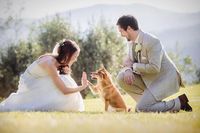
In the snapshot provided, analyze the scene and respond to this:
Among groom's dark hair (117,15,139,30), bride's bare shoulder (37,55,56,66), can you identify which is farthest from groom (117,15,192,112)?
bride's bare shoulder (37,55,56,66)

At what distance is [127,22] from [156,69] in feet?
1.70

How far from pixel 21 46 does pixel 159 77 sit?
10385mm

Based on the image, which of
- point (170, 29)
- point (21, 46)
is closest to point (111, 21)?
point (21, 46)

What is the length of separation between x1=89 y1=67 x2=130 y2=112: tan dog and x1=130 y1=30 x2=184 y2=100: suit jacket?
13.3 inches

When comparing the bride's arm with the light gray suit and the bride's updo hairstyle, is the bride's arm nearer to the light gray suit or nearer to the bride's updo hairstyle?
the bride's updo hairstyle

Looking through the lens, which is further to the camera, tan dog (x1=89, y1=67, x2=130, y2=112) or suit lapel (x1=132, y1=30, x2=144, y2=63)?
tan dog (x1=89, y1=67, x2=130, y2=112)

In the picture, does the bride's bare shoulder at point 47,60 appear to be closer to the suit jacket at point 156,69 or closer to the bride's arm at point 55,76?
the bride's arm at point 55,76

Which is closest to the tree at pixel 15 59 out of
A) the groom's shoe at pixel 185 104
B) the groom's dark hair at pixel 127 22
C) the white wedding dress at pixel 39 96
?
the white wedding dress at pixel 39 96

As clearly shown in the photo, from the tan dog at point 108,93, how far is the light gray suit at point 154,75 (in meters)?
0.20

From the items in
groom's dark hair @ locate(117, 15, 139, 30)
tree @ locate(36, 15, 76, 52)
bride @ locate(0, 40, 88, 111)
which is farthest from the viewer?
tree @ locate(36, 15, 76, 52)

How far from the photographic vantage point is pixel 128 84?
5.31 meters

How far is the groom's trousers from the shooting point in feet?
16.2

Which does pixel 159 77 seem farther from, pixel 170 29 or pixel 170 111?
pixel 170 29

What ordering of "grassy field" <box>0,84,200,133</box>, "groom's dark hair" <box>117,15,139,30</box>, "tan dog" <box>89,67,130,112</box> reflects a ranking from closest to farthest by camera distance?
"grassy field" <box>0,84,200,133</box>, "groom's dark hair" <box>117,15,139,30</box>, "tan dog" <box>89,67,130,112</box>
